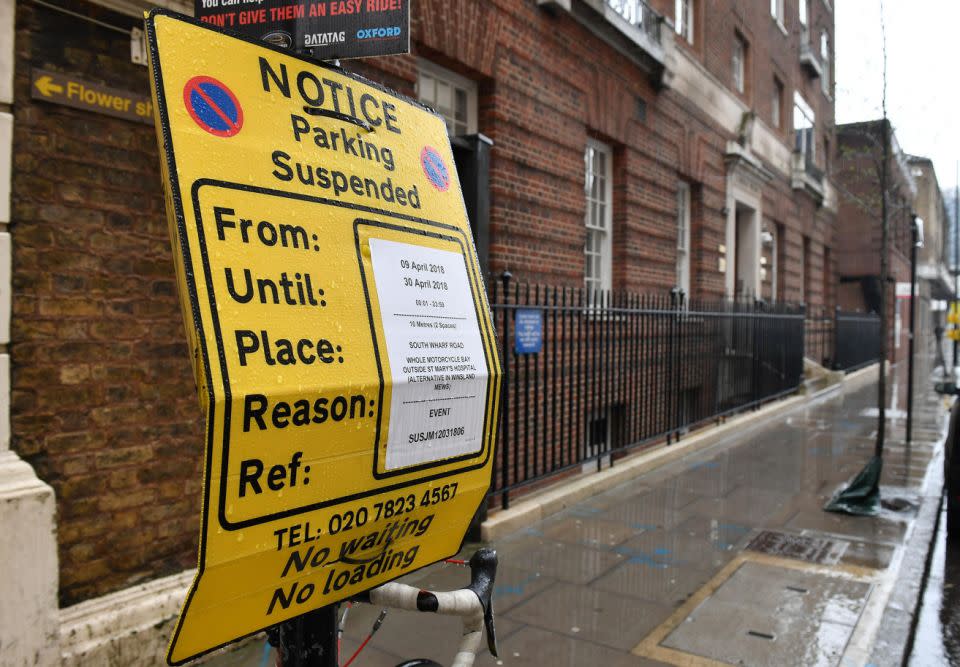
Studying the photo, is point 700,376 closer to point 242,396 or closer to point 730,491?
point 730,491

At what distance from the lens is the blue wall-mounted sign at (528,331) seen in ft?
21.0

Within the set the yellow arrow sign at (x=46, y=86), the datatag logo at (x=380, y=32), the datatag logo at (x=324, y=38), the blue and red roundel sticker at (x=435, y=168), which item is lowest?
the blue and red roundel sticker at (x=435, y=168)

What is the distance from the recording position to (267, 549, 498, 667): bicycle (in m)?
1.72

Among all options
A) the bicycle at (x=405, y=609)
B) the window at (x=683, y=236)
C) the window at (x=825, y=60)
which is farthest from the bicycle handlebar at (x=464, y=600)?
the window at (x=825, y=60)

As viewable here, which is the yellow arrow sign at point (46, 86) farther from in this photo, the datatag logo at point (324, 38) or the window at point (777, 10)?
the window at point (777, 10)

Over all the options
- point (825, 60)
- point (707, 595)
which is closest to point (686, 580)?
point (707, 595)

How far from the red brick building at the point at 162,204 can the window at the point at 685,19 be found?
0.09 metres

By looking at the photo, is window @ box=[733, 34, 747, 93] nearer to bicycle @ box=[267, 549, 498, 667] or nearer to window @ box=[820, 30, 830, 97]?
window @ box=[820, 30, 830, 97]

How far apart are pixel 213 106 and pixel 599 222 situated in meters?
9.10

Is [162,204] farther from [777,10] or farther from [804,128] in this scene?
[804,128]

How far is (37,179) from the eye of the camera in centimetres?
359

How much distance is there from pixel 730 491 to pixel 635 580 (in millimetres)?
3010

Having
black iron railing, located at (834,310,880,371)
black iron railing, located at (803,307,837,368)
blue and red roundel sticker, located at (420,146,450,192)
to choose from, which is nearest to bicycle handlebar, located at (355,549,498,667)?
blue and red roundel sticker, located at (420,146,450,192)

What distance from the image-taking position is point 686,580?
511 cm
